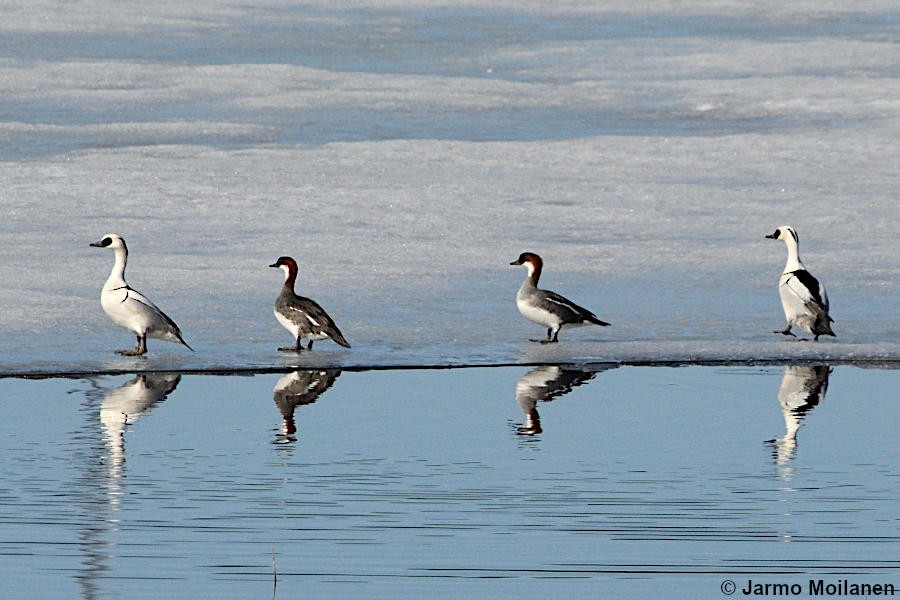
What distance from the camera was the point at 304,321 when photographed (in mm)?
10211

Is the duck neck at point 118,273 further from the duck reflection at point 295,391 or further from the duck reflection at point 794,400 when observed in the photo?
the duck reflection at point 794,400

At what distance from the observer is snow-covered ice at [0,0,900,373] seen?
36.1 feet

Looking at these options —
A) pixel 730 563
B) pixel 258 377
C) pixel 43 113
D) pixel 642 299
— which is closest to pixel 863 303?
pixel 642 299

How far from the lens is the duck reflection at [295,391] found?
7762 millimetres

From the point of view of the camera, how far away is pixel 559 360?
9.91 meters

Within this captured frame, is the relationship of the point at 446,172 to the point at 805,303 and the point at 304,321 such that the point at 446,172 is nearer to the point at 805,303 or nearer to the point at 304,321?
the point at 805,303

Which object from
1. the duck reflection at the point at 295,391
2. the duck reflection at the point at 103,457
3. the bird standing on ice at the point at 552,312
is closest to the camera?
the duck reflection at the point at 103,457

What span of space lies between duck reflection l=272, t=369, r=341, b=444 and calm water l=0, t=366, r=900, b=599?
Answer: 0.09ft

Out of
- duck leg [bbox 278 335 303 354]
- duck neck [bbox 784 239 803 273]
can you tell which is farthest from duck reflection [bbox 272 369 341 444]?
duck neck [bbox 784 239 803 273]

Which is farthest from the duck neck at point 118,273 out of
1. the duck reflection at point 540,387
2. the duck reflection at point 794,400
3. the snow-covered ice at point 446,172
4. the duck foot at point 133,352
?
the duck reflection at point 794,400

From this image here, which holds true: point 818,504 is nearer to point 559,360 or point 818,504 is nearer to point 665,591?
point 665,591

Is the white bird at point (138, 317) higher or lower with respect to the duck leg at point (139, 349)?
higher

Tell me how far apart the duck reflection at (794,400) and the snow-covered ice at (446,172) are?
407 mm

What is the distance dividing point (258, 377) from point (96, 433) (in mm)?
1818
